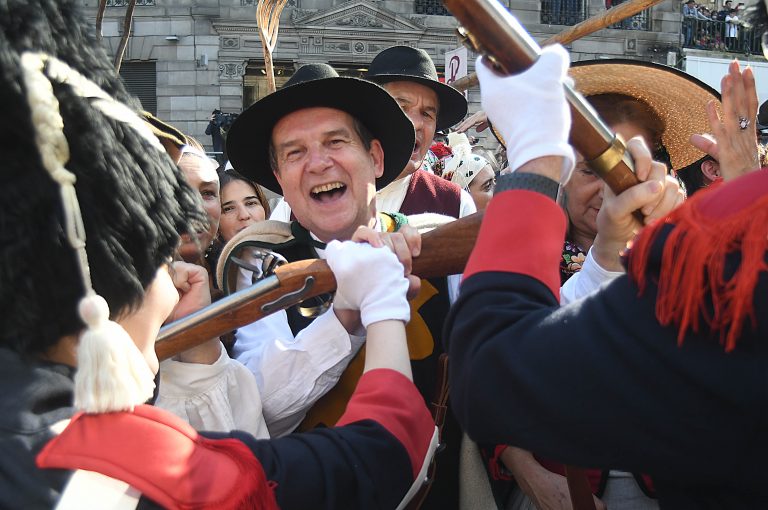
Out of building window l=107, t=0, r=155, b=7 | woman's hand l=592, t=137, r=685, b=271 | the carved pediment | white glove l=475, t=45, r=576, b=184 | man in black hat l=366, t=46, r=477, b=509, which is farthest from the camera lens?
the carved pediment

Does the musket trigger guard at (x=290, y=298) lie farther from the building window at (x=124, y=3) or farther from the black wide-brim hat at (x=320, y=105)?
the building window at (x=124, y=3)

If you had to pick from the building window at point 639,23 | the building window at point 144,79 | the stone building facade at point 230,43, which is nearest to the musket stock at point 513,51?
the stone building facade at point 230,43

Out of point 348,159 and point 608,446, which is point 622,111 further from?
point 608,446

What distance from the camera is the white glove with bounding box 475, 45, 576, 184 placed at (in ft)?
4.63

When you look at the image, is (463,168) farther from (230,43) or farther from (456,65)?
(230,43)

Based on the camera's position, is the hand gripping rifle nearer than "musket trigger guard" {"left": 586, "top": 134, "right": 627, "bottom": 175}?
Yes

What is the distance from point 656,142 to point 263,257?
1484mm

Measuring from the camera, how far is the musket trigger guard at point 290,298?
6.70ft

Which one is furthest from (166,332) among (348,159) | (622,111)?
(622,111)

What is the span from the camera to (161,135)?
1.75m

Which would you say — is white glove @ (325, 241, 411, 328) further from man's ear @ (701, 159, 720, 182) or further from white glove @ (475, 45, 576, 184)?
man's ear @ (701, 159, 720, 182)

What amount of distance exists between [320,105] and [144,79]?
19.2 meters

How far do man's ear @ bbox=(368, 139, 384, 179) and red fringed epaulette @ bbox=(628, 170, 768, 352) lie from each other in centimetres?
182

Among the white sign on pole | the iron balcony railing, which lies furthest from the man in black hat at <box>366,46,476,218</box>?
the iron balcony railing
